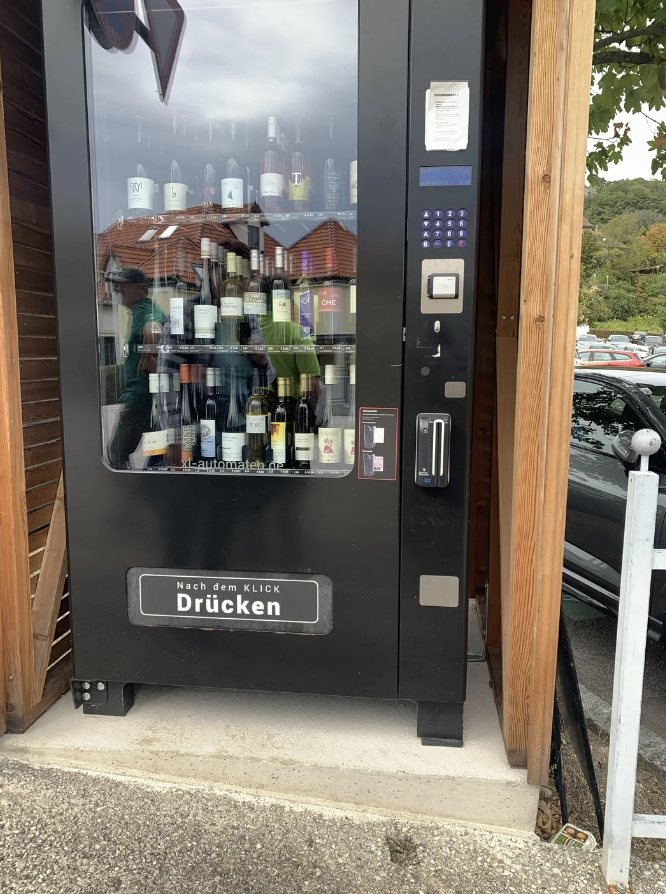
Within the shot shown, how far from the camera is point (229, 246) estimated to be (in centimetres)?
220

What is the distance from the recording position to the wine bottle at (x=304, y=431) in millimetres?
2150

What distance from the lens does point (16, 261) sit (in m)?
2.18

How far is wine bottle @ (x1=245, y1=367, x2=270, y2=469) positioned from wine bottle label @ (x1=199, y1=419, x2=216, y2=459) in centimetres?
12

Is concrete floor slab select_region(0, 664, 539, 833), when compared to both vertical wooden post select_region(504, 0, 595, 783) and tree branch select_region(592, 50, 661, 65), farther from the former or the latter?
tree branch select_region(592, 50, 661, 65)

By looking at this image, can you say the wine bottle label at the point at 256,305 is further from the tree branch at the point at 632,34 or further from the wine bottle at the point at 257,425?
the tree branch at the point at 632,34

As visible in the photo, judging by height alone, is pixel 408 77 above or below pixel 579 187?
above

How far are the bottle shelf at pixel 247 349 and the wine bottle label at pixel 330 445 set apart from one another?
0.87 feet

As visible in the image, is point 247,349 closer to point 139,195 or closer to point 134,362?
point 134,362

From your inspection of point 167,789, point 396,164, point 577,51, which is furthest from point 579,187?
point 167,789

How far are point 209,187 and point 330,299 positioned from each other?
62 centimetres

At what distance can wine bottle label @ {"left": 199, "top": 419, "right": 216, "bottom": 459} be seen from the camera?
88.0 inches

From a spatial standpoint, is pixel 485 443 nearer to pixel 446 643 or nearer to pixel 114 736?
pixel 446 643

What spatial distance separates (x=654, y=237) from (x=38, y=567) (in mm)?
57141

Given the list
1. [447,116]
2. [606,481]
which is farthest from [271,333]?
[606,481]
